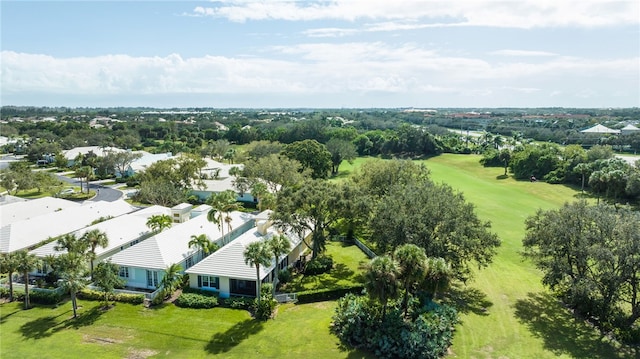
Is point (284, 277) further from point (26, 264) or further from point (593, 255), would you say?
point (593, 255)

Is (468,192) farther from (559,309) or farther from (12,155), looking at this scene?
(12,155)

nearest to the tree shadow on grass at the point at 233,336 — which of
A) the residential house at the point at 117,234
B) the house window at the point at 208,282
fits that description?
the house window at the point at 208,282

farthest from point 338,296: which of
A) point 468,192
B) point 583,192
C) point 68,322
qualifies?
point 583,192

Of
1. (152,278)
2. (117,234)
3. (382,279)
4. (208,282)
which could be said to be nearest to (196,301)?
(208,282)

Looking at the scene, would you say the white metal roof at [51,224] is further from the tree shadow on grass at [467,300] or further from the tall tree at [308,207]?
the tree shadow on grass at [467,300]

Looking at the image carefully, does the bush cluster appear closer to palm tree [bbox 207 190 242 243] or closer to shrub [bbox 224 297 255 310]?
shrub [bbox 224 297 255 310]

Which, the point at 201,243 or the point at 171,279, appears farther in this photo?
the point at 201,243
